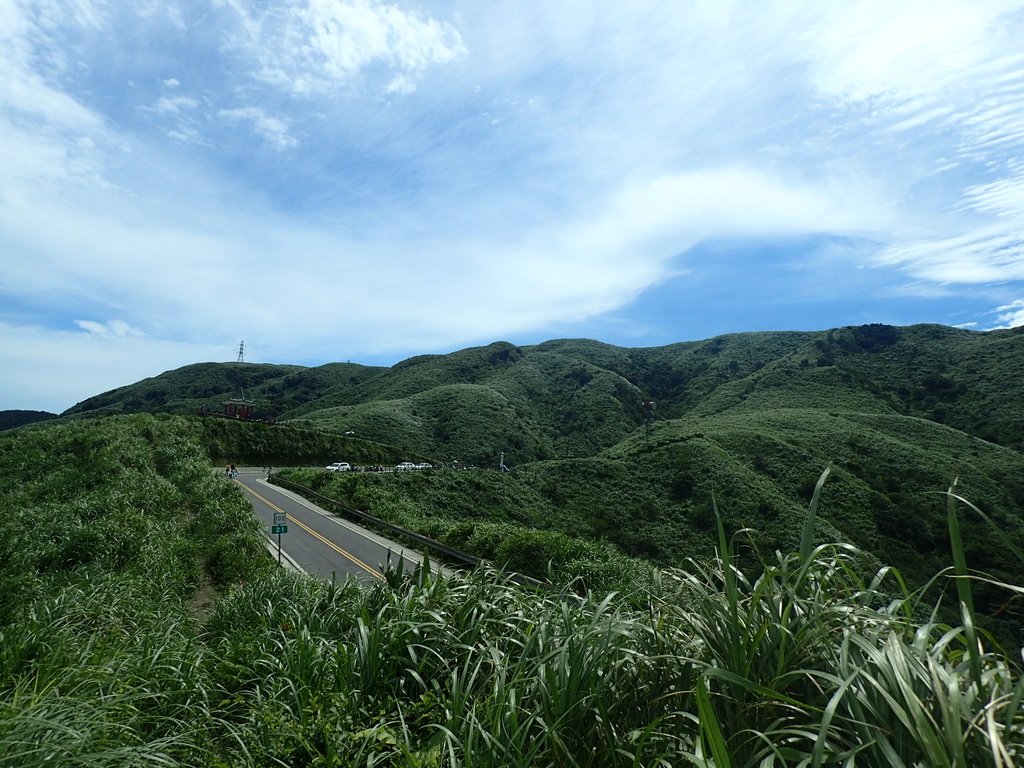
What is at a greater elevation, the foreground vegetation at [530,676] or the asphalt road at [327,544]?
the foreground vegetation at [530,676]

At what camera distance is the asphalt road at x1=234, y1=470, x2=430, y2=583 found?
17.3m

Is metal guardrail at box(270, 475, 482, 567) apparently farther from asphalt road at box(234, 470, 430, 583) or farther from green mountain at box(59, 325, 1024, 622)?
green mountain at box(59, 325, 1024, 622)

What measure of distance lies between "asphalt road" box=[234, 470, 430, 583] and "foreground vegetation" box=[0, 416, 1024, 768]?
661 cm

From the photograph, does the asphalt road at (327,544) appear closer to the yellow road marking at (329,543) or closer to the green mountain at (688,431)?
the yellow road marking at (329,543)

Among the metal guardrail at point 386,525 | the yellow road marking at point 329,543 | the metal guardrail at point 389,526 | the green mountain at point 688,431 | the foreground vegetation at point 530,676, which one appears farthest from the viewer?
the green mountain at point 688,431

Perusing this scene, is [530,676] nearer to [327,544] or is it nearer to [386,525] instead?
[327,544]

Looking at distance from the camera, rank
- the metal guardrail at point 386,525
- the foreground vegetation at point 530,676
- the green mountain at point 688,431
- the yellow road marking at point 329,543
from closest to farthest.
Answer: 1. the foreground vegetation at point 530,676
2. the metal guardrail at point 386,525
3. the yellow road marking at point 329,543
4. the green mountain at point 688,431

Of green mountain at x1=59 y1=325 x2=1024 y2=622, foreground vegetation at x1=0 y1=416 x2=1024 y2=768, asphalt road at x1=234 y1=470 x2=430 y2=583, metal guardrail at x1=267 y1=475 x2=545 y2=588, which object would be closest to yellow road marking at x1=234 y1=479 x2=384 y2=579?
asphalt road at x1=234 y1=470 x2=430 y2=583

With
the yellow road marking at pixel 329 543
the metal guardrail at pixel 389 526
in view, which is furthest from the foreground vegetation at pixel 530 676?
the yellow road marking at pixel 329 543

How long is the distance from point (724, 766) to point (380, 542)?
843 inches

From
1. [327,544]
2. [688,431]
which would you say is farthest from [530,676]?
[688,431]

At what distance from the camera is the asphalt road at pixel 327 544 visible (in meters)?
17.3

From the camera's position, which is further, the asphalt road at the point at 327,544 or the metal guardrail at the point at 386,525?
the asphalt road at the point at 327,544

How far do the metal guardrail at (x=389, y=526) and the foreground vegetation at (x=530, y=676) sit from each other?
4484 millimetres
